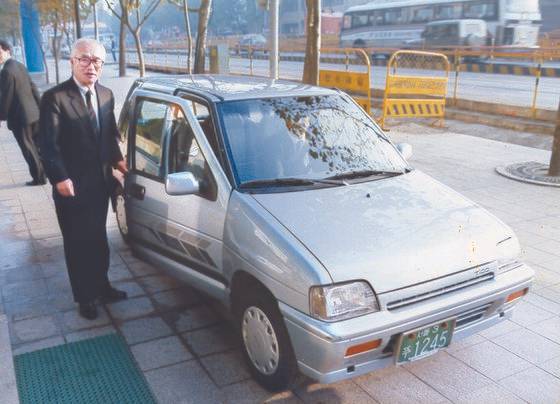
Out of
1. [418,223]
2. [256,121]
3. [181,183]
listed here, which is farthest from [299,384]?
[256,121]

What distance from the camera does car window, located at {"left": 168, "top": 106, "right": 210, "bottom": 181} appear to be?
3621mm

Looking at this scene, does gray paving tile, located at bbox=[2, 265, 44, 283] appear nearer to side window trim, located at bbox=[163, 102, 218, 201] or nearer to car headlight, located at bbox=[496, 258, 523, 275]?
side window trim, located at bbox=[163, 102, 218, 201]

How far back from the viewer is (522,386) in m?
3.22

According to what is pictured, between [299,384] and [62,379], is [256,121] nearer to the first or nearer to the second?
[299,384]

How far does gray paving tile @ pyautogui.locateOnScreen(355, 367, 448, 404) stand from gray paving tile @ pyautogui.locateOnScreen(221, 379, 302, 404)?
44 cm

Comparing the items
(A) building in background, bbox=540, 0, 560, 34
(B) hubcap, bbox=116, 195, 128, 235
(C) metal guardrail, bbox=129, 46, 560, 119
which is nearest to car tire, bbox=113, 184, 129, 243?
(B) hubcap, bbox=116, 195, 128, 235

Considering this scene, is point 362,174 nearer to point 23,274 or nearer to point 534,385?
point 534,385

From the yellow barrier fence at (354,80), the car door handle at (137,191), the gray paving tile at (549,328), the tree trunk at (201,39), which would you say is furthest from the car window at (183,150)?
the tree trunk at (201,39)

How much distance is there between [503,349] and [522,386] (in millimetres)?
422

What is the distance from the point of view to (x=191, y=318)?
4008mm

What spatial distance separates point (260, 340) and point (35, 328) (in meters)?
1.79

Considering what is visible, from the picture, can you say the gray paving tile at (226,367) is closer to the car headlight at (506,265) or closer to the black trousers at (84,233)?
the black trousers at (84,233)

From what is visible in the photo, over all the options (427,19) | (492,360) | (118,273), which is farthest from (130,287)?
(427,19)

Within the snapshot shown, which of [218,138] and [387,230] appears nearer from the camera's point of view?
[387,230]
